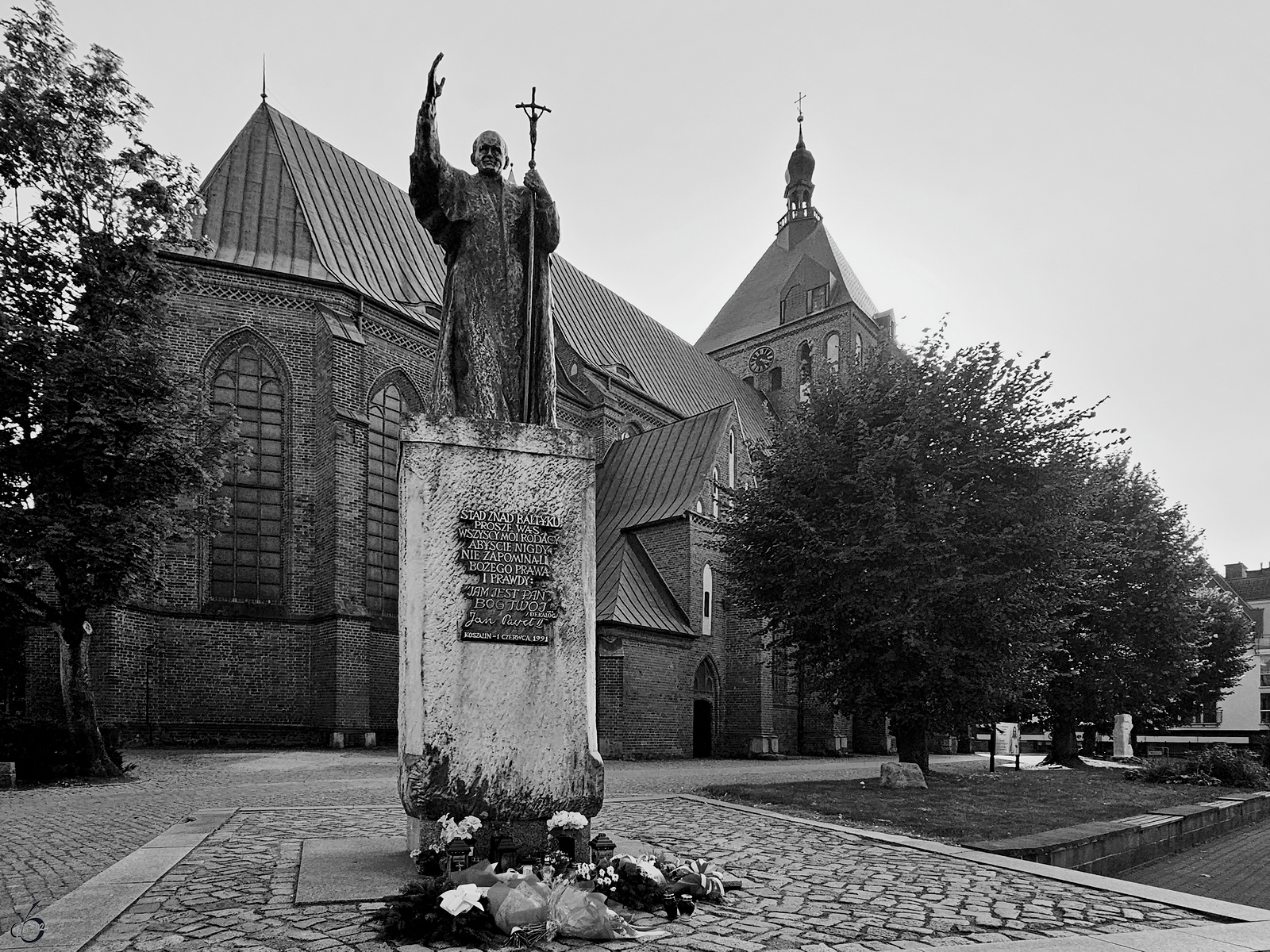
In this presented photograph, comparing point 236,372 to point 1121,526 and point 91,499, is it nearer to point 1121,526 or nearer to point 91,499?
point 91,499

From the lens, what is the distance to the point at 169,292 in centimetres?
1822

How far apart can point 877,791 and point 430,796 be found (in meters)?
10.5

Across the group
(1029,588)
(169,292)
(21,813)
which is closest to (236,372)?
(169,292)

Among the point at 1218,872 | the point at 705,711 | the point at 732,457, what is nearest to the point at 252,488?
the point at 705,711

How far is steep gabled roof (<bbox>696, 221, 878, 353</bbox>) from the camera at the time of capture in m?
51.7

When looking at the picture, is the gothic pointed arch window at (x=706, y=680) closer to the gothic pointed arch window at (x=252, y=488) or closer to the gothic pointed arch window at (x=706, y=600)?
the gothic pointed arch window at (x=706, y=600)

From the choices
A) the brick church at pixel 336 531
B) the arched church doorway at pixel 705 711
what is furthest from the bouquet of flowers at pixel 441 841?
the arched church doorway at pixel 705 711

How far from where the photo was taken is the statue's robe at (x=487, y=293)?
24.0 ft

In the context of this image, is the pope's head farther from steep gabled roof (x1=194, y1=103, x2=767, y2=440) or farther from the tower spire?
the tower spire

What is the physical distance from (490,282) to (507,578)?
236cm

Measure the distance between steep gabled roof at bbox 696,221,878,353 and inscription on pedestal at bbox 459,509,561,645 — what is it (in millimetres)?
45182

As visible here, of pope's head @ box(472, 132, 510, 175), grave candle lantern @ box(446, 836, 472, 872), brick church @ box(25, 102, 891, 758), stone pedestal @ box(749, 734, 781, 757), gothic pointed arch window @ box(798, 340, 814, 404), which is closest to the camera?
grave candle lantern @ box(446, 836, 472, 872)

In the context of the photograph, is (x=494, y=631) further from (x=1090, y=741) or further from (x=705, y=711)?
(x=1090, y=741)

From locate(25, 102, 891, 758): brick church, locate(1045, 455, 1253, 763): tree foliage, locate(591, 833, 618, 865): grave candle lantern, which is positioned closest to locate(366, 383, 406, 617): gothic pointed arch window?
locate(25, 102, 891, 758): brick church
